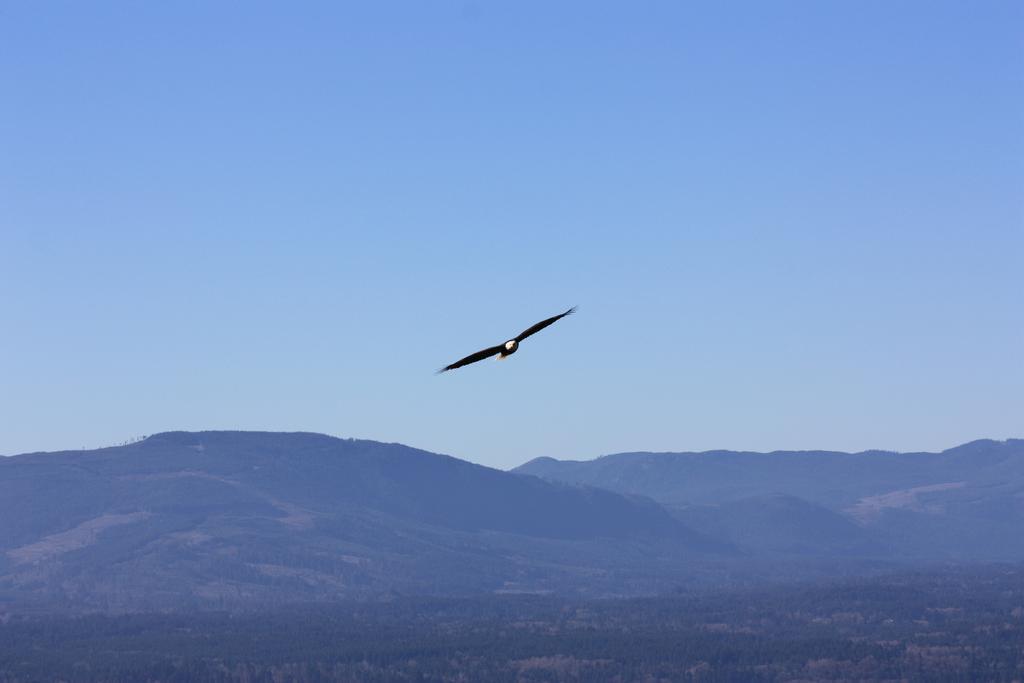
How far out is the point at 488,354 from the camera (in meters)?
47.3

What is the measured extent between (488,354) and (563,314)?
261 centimetres

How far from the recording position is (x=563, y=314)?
47.1 meters
